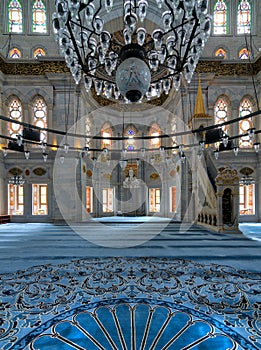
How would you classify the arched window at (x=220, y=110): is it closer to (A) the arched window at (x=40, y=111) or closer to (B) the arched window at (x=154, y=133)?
(B) the arched window at (x=154, y=133)

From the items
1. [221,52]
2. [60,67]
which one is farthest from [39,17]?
[221,52]

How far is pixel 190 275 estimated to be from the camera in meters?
2.88

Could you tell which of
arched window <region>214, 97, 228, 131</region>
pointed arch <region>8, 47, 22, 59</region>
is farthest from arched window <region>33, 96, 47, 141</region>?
arched window <region>214, 97, 228, 131</region>

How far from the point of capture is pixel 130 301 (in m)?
2.20

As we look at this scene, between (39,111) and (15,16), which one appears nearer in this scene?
(39,111)

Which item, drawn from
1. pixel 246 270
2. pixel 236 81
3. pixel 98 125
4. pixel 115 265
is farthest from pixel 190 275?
pixel 98 125

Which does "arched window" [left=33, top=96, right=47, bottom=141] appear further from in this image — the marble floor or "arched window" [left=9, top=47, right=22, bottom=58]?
the marble floor

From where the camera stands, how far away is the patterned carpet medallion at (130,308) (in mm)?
1626

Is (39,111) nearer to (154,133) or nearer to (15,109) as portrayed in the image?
(15,109)

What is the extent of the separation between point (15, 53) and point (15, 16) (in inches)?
69.7

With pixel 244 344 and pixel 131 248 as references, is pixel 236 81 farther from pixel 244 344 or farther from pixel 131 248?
pixel 244 344

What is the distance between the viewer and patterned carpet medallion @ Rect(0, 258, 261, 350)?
163cm

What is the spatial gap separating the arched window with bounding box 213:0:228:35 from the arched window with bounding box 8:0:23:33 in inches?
369

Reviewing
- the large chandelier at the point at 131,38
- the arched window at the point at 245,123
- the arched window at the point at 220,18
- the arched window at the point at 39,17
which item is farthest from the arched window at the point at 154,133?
the large chandelier at the point at 131,38
